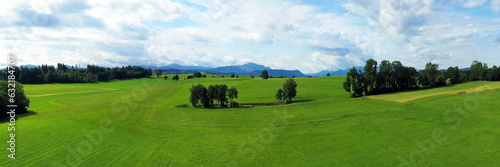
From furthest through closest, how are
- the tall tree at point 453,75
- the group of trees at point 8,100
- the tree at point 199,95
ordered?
the tall tree at point 453,75 < the tree at point 199,95 < the group of trees at point 8,100

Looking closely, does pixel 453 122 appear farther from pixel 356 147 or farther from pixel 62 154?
pixel 62 154

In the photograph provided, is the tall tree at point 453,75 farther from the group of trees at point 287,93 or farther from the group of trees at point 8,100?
the group of trees at point 8,100

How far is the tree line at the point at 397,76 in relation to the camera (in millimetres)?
82062

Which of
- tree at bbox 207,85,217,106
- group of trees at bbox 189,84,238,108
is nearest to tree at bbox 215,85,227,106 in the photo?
group of trees at bbox 189,84,238,108

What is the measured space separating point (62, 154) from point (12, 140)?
1128cm

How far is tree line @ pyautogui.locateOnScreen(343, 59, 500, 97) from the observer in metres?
82.1

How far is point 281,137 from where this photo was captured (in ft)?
137

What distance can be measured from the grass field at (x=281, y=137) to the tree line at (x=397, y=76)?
1996cm

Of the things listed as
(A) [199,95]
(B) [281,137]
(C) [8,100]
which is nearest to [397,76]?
(B) [281,137]

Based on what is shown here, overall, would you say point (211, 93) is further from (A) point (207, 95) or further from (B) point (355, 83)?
(B) point (355, 83)

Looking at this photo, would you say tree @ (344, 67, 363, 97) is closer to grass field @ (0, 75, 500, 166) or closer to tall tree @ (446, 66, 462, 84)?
grass field @ (0, 75, 500, 166)

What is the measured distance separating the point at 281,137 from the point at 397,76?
214 ft

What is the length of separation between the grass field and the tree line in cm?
1996

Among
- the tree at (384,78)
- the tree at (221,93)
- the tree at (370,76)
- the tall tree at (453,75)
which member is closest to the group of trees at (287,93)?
Answer: the tree at (221,93)
